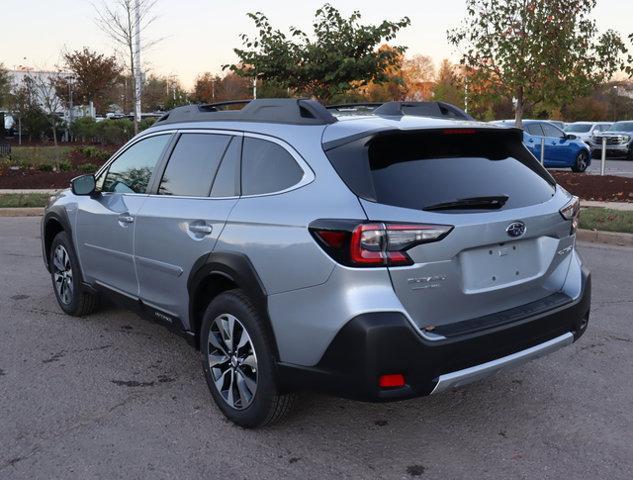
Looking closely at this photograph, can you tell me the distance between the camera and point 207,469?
127 inches

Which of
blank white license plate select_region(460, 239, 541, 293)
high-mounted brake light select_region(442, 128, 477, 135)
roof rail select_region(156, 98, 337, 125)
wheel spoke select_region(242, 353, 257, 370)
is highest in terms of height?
roof rail select_region(156, 98, 337, 125)

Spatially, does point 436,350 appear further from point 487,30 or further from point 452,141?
point 487,30

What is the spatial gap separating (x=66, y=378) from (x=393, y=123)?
270 centimetres

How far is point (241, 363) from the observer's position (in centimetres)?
357

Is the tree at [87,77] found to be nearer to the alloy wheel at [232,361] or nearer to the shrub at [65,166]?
the shrub at [65,166]

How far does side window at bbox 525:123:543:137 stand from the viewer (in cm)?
2117

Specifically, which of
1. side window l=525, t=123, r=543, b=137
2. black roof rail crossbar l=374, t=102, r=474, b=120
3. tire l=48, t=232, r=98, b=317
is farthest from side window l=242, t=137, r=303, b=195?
side window l=525, t=123, r=543, b=137

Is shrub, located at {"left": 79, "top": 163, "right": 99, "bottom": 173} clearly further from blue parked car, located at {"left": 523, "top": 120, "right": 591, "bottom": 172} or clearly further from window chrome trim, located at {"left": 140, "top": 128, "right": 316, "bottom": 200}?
window chrome trim, located at {"left": 140, "top": 128, "right": 316, "bottom": 200}

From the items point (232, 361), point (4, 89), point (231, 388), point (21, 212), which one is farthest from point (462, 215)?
point (4, 89)

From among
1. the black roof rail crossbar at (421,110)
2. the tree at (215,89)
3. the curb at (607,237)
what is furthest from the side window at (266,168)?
the tree at (215,89)

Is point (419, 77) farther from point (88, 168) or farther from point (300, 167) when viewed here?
point (300, 167)

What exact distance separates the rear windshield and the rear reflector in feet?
2.52

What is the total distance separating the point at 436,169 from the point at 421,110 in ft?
2.61

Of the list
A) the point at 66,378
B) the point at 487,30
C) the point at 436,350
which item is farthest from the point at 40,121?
the point at 436,350
